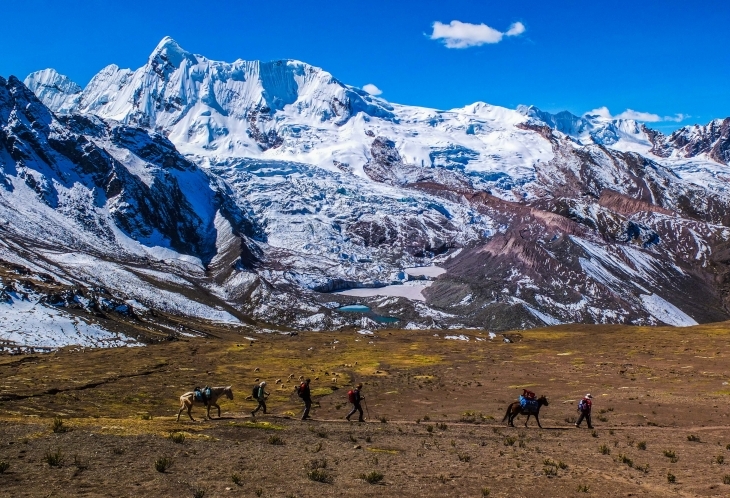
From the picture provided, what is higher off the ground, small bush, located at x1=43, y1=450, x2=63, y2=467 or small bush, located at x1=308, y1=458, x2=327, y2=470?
small bush, located at x1=43, y1=450, x2=63, y2=467

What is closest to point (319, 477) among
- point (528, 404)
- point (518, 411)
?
point (528, 404)

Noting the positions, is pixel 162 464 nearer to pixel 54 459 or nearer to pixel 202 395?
pixel 54 459

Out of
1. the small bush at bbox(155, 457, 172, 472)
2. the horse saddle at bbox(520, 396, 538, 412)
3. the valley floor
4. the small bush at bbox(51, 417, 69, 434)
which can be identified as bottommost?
the valley floor

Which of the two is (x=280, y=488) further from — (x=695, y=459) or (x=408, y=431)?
(x=695, y=459)

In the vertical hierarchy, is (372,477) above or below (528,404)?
below

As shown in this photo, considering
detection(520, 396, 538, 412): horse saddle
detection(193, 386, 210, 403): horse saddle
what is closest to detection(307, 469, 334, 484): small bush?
detection(193, 386, 210, 403): horse saddle

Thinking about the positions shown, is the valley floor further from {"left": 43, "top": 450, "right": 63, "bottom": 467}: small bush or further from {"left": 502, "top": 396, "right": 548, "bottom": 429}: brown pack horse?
{"left": 502, "top": 396, "right": 548, "bottom": 429}: brown pack horse

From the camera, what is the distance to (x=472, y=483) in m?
26.8

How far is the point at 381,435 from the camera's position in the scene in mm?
38719

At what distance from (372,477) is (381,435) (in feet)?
41.7

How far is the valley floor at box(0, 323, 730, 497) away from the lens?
25.5 m

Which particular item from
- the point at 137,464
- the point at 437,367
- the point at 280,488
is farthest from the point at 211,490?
the point at 437,367

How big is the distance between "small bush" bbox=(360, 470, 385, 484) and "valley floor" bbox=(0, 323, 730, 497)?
0.80ft

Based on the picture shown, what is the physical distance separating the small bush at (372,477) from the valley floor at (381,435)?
9.6 inches
